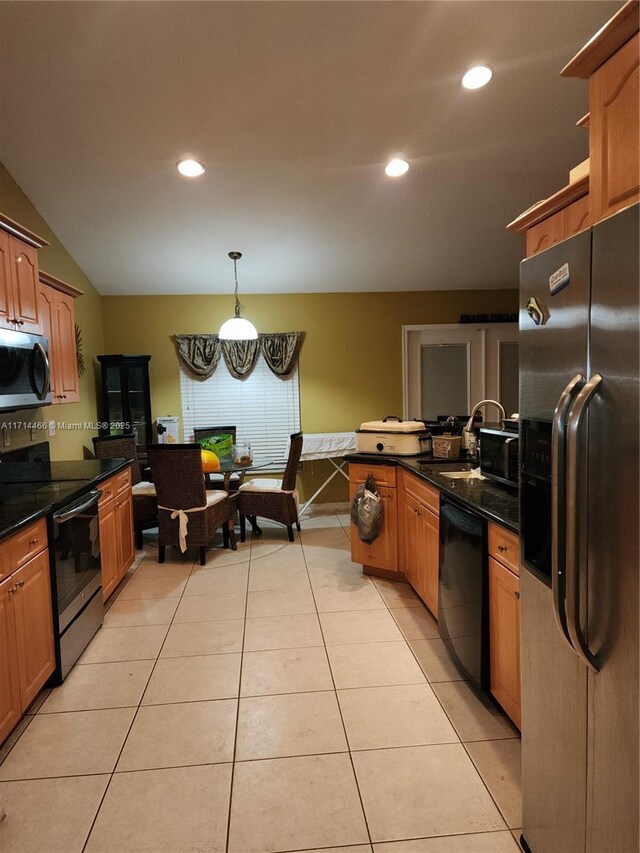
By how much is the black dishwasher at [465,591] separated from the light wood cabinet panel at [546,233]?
1.21 metres

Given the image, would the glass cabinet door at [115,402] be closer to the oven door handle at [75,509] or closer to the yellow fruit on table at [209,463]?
the yellow fruit on table at [209,463]

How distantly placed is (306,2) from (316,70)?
0.37 m

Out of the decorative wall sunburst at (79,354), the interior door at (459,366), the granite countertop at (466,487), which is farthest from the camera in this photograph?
the interior door at (459,366)

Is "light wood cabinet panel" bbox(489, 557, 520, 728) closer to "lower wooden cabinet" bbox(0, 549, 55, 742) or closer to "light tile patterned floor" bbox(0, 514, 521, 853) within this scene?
"light tile patterned floor" bbox(0, 514, 521, 853)

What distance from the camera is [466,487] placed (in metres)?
2.43

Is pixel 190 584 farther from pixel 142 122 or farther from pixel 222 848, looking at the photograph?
pixel 142 122

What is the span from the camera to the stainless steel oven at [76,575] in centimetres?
232

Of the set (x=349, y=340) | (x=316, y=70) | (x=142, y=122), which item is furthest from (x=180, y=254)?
(x=316, y=70)

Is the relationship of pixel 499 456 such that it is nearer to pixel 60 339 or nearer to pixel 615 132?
pixel 615 132

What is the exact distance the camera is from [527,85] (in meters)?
2.69

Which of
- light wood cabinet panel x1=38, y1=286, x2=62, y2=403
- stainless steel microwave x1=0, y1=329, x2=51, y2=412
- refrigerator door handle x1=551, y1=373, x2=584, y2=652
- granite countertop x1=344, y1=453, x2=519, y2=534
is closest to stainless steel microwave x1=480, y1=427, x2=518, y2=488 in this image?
granite countertop x1=344, y1=453, x2=519, y2=534

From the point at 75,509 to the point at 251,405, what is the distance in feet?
10.3

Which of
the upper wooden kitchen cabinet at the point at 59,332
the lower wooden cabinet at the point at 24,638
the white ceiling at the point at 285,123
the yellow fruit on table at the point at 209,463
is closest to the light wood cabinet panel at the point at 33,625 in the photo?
the lower wooden cabinet at the point at 24,638

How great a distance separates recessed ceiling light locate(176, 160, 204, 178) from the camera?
3.25m
